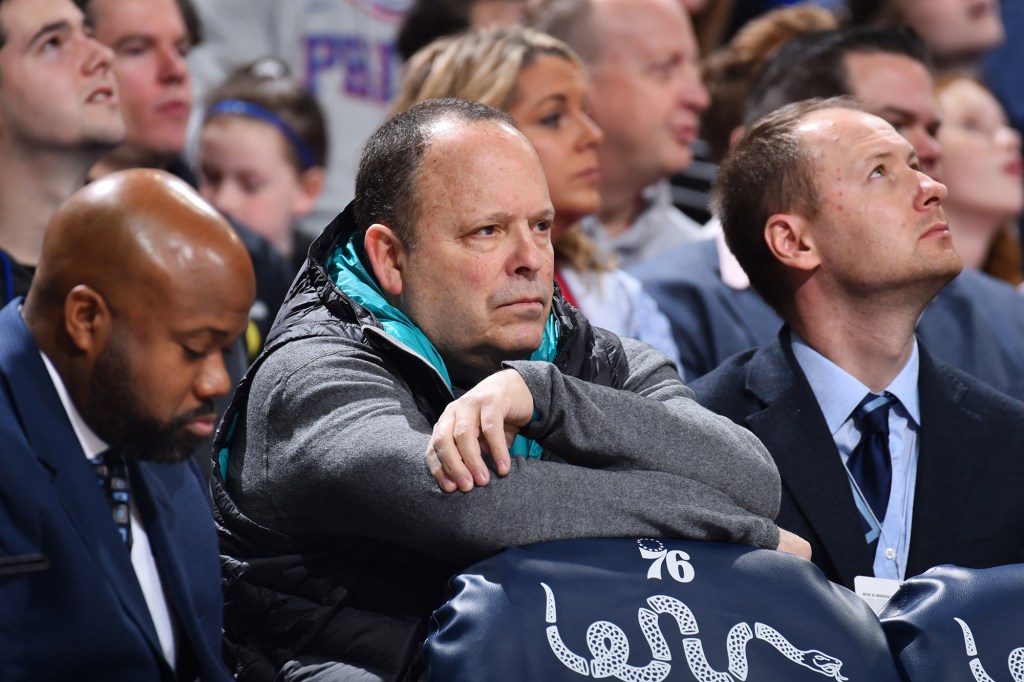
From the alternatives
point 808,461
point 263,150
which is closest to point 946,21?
point 263,150

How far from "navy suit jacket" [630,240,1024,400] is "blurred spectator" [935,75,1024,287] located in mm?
872

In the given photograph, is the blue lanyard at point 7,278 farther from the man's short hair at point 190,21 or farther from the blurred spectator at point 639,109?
the blurred spectator at point 639,109

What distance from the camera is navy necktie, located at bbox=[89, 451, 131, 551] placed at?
2445mm

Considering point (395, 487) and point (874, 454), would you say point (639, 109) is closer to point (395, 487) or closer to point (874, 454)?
point (874, 454)

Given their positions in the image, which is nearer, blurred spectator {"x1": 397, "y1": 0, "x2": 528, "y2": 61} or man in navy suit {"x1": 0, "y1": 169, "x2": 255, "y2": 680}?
man in navy suit {"x1": 0, "y1": 169, "x2": 255, "y2": 680}

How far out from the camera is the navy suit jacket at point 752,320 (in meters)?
3.62

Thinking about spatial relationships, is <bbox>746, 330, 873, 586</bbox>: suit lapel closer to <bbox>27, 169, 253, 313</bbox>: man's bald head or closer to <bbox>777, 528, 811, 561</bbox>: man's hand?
<bbox>777, 528, 811, 561</bbox>: man's hand

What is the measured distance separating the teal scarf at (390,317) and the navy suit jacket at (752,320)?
108cm

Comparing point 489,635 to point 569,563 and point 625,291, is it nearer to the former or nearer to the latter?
point 569,563

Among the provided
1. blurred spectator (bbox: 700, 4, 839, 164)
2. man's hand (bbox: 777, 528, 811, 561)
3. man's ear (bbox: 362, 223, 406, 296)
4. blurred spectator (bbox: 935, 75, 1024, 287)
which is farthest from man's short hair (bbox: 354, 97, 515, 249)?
blurred spectator (bbox: 935, 75, 1024, 287)

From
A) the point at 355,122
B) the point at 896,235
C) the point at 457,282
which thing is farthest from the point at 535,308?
the point at 355,122

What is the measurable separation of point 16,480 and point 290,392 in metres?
0.43

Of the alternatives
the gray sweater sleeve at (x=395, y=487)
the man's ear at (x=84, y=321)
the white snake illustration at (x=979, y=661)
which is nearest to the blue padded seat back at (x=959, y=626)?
the white snake illustration at (x=979, y=661)

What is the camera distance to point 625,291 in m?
3.76
